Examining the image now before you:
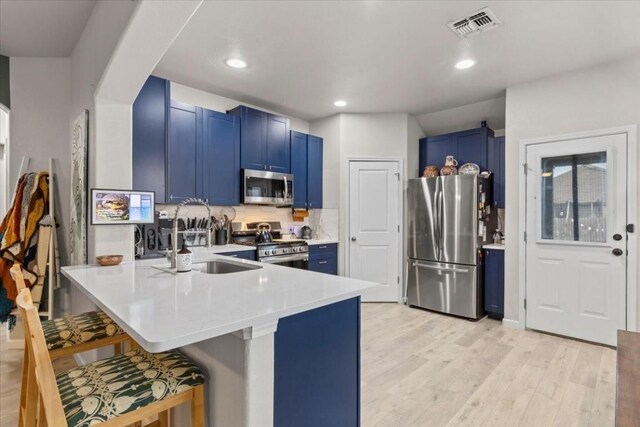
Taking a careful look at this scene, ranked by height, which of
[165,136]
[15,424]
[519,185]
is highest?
[165,136]

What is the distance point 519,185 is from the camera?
3.65 meters

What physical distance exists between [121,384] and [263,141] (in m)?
3.36

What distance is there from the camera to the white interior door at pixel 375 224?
4734mm

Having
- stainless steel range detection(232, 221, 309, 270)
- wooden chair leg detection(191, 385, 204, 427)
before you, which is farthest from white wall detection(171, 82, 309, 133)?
wooden chair leg detection(191, 385, 204, 427)

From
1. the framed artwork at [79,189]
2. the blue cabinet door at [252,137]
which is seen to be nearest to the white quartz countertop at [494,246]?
the blue cabinet door at [252,137]

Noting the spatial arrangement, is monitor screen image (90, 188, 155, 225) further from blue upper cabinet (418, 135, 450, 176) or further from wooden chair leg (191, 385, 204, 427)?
blue upper cabinet (418, 135, 450, 176)

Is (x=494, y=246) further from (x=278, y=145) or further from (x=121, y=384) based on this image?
(x=121, y=384)

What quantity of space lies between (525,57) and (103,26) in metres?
3.42

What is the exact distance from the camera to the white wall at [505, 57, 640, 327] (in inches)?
120

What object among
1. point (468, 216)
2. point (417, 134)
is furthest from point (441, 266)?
point (417, 134)

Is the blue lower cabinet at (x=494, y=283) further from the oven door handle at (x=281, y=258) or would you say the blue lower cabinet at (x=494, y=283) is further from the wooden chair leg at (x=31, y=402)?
the wooden chair leg at (x=31, y=402)

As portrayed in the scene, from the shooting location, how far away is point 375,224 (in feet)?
15.6

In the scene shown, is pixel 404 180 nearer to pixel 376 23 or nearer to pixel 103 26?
pixel 376 23

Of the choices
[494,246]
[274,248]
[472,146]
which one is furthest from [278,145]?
[494,246]
